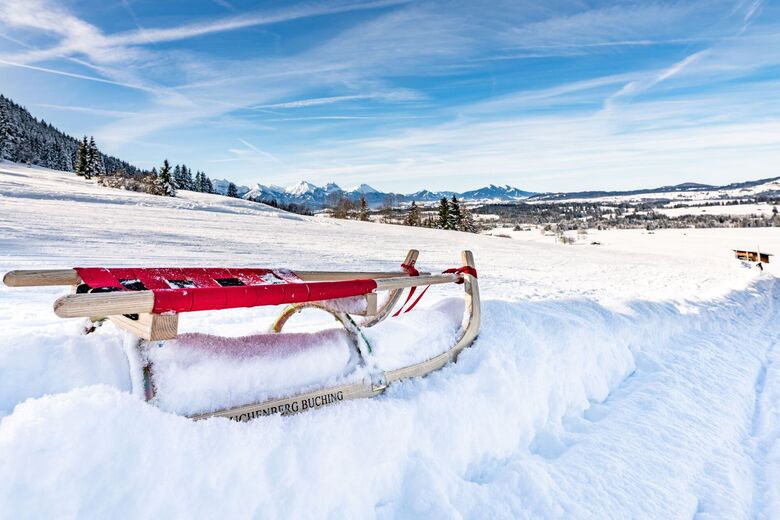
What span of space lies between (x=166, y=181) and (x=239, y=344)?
48949 mm

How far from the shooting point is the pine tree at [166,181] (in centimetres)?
4412

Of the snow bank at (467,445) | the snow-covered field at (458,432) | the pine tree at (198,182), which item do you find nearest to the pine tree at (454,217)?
the snow-covered field at (458,432)

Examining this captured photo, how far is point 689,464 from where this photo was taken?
331cm

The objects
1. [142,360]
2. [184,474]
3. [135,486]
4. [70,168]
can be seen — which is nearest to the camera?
[135,486]

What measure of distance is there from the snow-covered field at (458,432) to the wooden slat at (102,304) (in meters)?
0.36

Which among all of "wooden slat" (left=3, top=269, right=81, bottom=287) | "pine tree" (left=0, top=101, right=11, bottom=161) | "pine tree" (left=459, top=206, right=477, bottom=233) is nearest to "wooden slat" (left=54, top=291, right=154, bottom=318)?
"wooden slat" (left=3, top=269, right=81, bottom=287)

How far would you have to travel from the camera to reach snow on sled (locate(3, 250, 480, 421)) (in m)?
1.96

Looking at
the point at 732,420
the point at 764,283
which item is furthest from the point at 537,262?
the point at 732,420

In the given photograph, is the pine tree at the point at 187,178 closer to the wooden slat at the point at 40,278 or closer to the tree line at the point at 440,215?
the tree line at the point at 440,215

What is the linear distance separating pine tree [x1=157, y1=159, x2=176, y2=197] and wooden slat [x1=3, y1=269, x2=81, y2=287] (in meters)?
46.7

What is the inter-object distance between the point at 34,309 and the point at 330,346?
14.2 feet

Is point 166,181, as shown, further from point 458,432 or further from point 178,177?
point 458,432

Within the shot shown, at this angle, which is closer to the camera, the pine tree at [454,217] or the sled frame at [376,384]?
the sled frame at [376,384]

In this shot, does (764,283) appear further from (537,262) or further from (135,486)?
(135,486)
